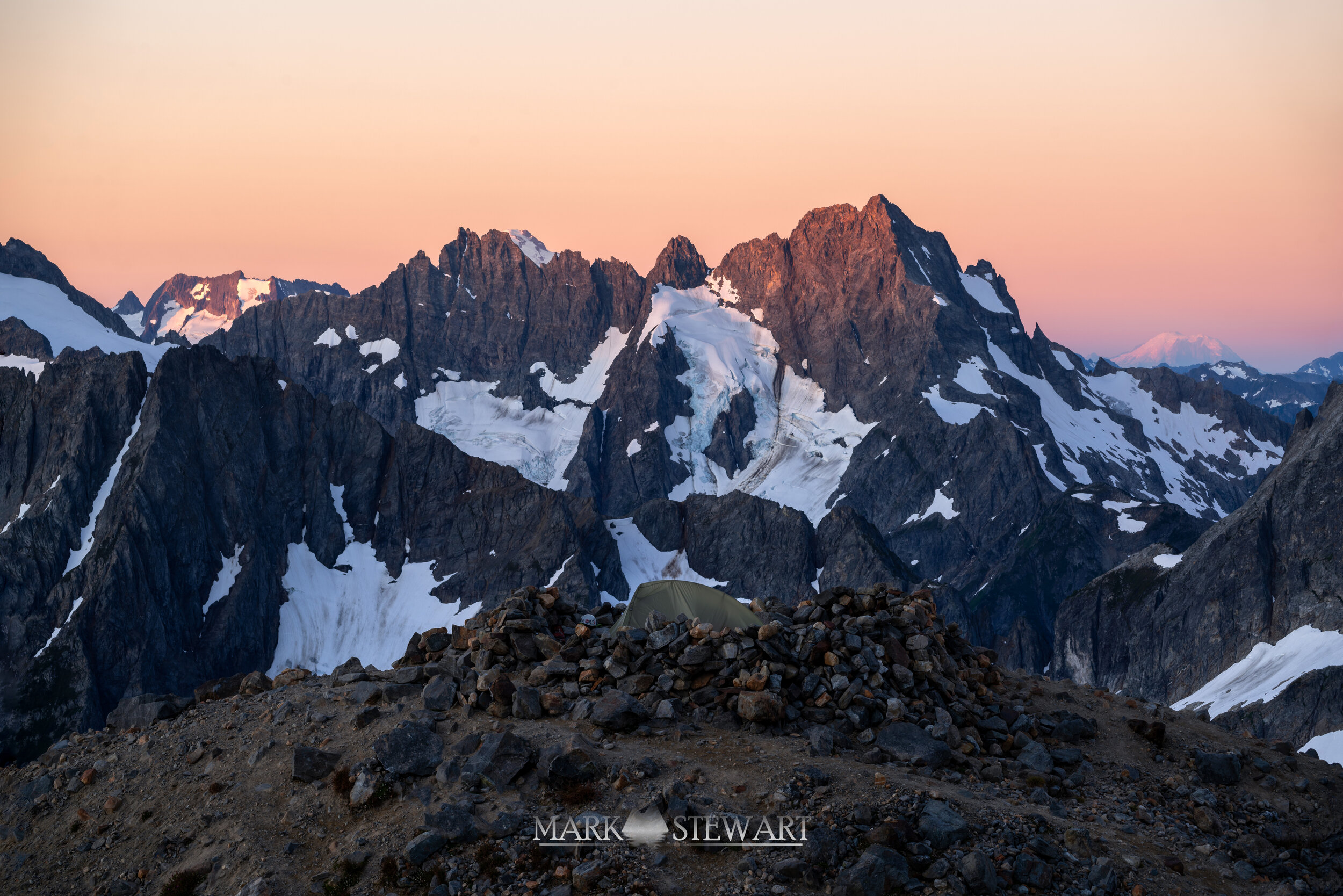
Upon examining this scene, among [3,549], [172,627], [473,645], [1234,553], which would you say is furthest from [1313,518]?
[3,549]

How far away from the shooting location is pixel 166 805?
22766mm

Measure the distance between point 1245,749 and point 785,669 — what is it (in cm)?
1250

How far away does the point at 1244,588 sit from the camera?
14850 cm

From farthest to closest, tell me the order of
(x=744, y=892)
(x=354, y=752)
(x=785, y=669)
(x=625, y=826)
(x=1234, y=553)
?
1. (x=1234, y=553)
2. (x=785, y=669)
3. (x=354, y=752)
4. (x=625, y=826)
5. (x=744, y=892)

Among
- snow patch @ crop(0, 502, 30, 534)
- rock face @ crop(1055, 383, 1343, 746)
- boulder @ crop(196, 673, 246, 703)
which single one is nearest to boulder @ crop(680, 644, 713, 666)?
boulder @ crop(196, 673, 246, 703)

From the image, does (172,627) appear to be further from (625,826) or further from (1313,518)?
(1313,518)

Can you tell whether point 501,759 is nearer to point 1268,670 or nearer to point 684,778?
point 684,778

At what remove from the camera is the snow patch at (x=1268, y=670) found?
116188 mm

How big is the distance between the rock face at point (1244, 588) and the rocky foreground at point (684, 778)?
109m

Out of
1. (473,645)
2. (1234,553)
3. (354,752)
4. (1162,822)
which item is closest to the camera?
(1162,822)

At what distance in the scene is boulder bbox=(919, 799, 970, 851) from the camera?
1709 centimetres

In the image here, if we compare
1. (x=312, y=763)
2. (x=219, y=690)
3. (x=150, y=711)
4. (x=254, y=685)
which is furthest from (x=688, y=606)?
(x=150, y=711)

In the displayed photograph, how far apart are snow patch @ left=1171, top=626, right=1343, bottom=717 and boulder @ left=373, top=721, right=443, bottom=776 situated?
122 m

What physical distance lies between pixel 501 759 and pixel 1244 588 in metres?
164
